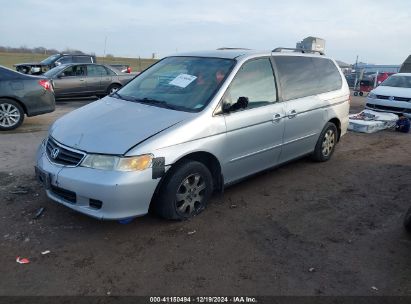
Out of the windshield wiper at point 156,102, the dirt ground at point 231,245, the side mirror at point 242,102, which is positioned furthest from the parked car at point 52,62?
the side mirror at point 242,102

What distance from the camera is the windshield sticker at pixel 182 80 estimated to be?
4.54m

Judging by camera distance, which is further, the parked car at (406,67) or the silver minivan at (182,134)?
the parked car at (406,67)

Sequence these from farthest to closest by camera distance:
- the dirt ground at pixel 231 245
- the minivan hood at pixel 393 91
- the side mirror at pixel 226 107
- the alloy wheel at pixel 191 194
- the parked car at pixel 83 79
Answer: the parked car at pixel 83 79 → the minivan hood at pixel 393 91 → the side mirror at pixel 226 107 → the alloy wheel at pixel 191 194 → the dirt ground at pixel 231 245

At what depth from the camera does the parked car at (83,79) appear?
1333cm

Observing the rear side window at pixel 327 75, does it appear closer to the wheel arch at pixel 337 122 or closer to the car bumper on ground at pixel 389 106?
the wheel arch at pixel 337 122

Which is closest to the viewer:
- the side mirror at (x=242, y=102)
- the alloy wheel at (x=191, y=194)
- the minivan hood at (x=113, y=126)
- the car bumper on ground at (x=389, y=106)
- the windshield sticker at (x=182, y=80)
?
the minivan hood at (x=113, y=126)

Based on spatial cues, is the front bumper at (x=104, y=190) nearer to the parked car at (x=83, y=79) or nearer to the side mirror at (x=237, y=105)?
the side mirror at (x=237, y=105)

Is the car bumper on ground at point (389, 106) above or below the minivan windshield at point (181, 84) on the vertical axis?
below

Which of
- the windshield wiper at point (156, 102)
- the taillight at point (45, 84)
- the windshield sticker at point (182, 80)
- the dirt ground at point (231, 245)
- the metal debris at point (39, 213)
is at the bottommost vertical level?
the dirt ground at point (231, 245)

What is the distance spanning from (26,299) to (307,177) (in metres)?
4.07

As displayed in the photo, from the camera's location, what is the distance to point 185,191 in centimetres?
399

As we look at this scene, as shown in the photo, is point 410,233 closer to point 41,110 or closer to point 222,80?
point 222,80

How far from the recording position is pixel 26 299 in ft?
9.40

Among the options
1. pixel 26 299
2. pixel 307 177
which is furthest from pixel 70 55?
pixel 26 299
